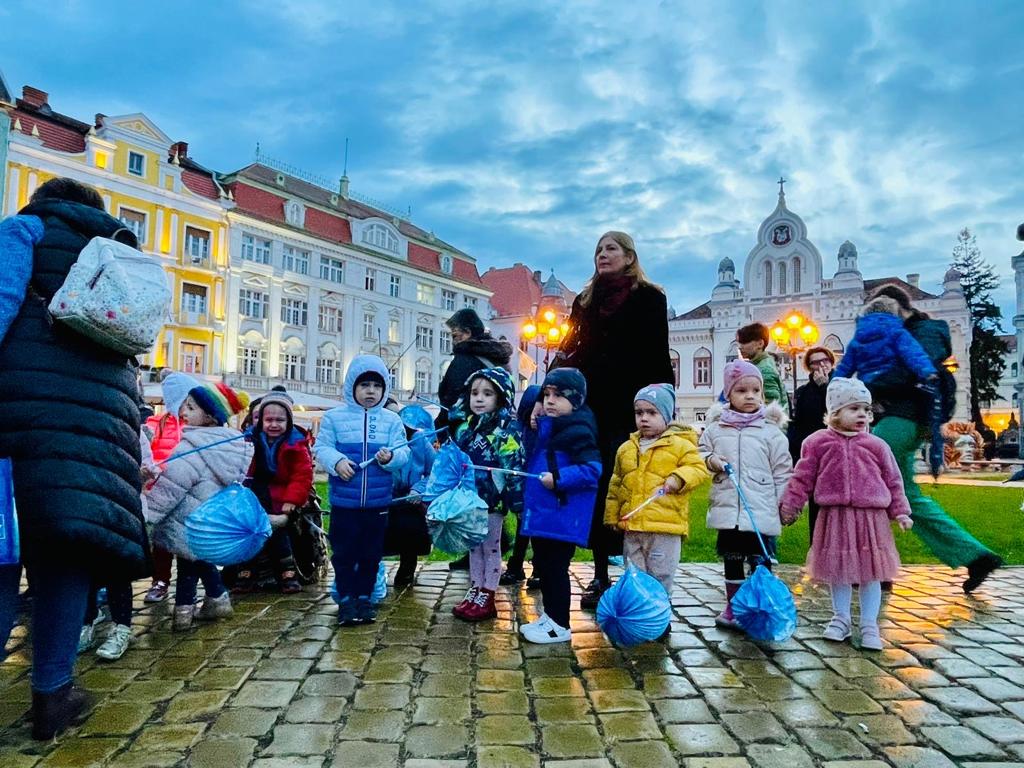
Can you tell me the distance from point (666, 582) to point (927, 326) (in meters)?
3.07

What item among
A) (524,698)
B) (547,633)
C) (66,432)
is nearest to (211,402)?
(66,432)

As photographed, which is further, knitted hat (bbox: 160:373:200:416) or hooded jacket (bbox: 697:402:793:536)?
knitted hat (bbox: 160:373:200:416)

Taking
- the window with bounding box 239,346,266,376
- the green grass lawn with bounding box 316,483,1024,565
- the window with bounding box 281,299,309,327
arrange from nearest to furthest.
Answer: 1. the green grass lawn with bounding box 316,483,1024,565
2. the window with bounding box 239,346,266,376
3. the window with bounding box 281,299,309,327

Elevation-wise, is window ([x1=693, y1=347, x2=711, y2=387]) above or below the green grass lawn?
above

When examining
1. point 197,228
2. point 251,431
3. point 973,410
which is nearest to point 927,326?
point 251,431

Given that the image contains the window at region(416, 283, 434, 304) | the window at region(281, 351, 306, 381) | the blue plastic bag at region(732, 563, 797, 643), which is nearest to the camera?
the blue plastic bag at region(732, 563, 797, 643)

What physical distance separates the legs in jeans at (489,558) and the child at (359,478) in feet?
2.04

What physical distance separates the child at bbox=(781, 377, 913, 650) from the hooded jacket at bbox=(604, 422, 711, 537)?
663 millimetres

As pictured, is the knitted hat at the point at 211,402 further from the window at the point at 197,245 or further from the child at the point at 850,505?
the window at the point at 197,245

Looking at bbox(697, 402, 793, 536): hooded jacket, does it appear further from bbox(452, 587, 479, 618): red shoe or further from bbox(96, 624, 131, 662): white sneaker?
bbox(96, 624, 131, 662): white sneaker

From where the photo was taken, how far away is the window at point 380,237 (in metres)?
41.9

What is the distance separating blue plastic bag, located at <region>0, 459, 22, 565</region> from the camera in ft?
7.50

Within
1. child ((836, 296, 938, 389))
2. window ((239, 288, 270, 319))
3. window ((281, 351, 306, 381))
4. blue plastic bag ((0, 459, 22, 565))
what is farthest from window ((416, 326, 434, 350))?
blue plastic bag ((0, 459, 22, 565))

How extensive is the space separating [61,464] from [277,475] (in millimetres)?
2589
